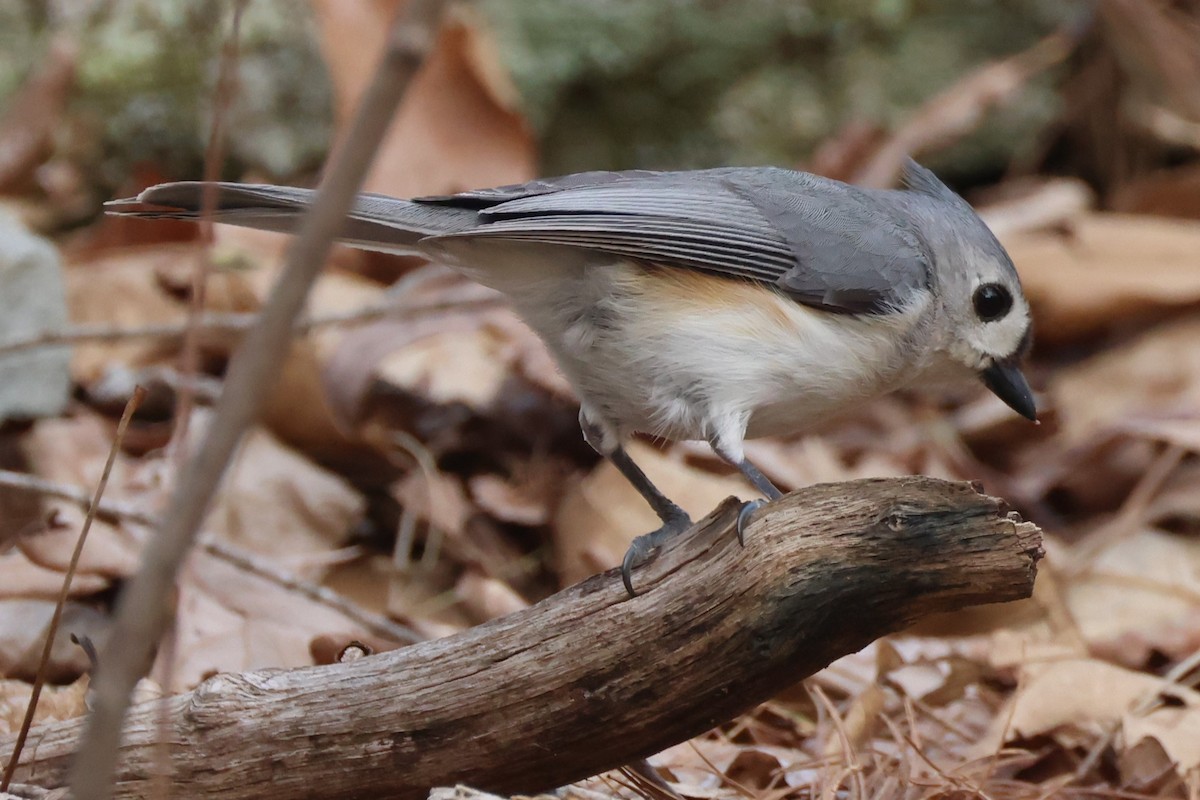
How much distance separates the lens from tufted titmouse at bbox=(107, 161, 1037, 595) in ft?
8.07

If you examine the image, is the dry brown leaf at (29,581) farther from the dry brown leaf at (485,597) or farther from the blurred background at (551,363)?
the dry brown leaf at (485,597)

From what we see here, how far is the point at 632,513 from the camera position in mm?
3514

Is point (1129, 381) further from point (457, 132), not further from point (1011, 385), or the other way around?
point (457, 132)

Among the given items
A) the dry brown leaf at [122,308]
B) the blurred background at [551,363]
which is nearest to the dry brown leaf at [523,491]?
the blurred background at [551,363]

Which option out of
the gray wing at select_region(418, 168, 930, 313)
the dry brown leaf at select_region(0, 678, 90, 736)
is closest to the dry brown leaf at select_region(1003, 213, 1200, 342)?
the gray wing at select_region(418, 168, 930, 313)

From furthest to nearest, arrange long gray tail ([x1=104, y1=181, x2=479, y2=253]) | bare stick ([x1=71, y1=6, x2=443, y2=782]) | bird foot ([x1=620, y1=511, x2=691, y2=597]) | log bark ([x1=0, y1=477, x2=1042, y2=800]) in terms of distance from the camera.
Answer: long gray tail ([x1=104, y1=181, x2=479, y2=253])
bird foot ([x1=620, y1=511, x2=691, y2=597])
log bark ([x1=0, y1=477, x2=1042, y2=800])
bare stick ([x1=71, y1=6, x2=443, y2=782])

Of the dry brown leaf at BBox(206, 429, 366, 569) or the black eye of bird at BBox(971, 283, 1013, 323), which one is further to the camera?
the dry brown leaf at BBox(206, 429, 366, 569)

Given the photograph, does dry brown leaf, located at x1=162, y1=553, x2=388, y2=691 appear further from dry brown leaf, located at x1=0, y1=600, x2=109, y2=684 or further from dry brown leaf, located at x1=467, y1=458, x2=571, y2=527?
dry brown leaf, located at x1=467, y1=458, x2=571, y2=527

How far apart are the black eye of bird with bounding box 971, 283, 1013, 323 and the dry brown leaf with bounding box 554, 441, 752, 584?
3.00 feet

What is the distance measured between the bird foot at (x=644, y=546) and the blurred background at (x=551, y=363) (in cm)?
49

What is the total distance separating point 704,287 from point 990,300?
0.71m

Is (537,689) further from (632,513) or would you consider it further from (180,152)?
(180,152)

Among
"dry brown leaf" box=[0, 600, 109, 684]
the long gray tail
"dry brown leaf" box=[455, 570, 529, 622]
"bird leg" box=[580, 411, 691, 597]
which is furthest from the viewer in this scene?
"dry brown leaf" box=[455, 570, 529, 622]

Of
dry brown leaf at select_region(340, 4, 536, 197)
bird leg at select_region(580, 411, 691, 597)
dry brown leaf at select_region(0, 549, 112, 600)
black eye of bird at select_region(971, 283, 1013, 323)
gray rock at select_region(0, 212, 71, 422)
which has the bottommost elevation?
bird leg at select_region(580, 411, 691, 597)
